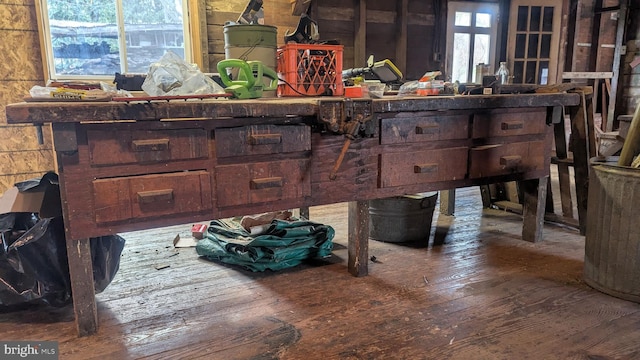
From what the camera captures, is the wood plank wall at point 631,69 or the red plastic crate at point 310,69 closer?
the red plastic crate at point 310,69

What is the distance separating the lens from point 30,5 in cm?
323

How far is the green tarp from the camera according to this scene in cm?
207

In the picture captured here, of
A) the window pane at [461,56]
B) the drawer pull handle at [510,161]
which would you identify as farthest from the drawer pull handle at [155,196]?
the window pane at [461,56]

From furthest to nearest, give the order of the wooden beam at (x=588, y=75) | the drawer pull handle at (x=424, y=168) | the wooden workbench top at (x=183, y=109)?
the wooden beam at (x=588, y=75)
the drawer pull handle at (x=424, y=168)
the wooden workbench top at (x=183, y=109)

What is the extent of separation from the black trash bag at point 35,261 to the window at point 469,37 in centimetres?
438

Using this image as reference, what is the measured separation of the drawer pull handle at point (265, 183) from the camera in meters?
1.62

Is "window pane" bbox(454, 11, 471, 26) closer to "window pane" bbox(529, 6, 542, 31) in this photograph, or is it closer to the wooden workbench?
"window pane" bbox(529, 6, 542, 31)

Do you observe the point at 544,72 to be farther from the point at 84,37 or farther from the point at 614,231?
the point at 84,37

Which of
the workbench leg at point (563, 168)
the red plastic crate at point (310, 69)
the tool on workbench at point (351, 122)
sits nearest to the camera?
the tool on workbench at point (351, 122)

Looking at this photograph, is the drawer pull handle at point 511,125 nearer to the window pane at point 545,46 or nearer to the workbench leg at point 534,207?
the workbench leg at point 534,207

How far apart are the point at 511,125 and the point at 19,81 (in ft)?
11.4

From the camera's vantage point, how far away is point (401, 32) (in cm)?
464

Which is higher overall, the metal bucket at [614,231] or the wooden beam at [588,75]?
the wooden beam at [588,75]

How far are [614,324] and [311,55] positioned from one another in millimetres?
1658
